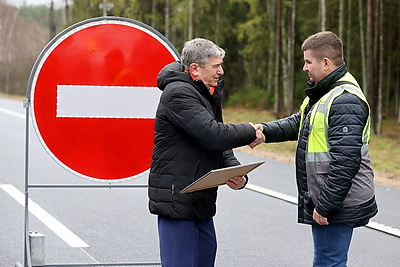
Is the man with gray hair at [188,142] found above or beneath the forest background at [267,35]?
beneath

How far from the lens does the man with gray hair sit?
4.80 metres

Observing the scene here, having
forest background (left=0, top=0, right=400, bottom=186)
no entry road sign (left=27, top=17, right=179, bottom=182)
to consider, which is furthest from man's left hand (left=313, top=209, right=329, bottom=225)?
forest background (left=0, top=0, right=400, bottom=186)

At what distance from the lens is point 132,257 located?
7.57 metres

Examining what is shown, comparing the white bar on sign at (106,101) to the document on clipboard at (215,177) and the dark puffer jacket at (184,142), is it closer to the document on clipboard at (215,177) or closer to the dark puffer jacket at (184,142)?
the dark puffer jacket at (184,142)

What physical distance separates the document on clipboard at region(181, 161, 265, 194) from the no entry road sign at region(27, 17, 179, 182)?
1196 mm

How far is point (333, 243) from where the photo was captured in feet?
15.9

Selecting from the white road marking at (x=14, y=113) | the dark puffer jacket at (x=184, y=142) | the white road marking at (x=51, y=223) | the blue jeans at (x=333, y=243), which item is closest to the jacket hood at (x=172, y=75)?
the dark puffer jacket at (x=184, y=142)

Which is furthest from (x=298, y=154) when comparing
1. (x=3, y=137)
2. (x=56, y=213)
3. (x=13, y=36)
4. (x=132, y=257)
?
(x=13, y=36)

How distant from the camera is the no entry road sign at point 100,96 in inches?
232

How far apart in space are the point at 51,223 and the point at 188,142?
15.7 feet

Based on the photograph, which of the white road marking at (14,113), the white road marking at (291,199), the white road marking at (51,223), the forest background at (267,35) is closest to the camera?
the white road marking at (51,223)

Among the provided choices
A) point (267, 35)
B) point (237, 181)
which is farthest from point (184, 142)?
point (267, 35)

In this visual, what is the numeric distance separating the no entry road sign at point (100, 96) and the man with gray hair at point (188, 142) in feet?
3.26

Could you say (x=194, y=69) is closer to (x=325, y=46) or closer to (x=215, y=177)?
(x=215, y=177)
